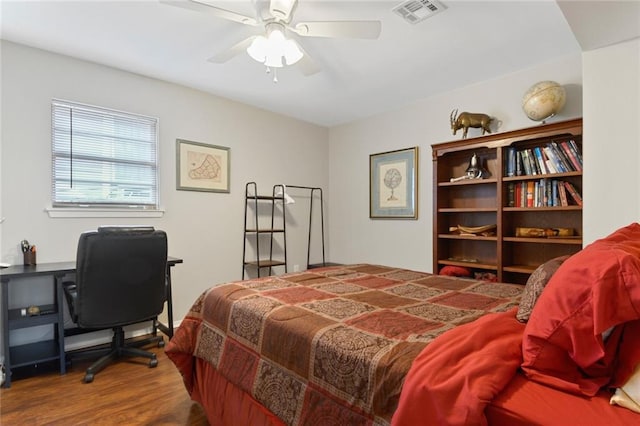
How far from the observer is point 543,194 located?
9.13ft

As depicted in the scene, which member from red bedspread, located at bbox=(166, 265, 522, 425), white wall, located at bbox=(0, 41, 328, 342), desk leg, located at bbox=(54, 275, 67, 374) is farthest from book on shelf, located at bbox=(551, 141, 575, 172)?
desk leg, located at bbox=(54, 275, 67, 374)

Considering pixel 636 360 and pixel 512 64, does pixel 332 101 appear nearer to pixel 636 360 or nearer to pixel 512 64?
pixel 512 64

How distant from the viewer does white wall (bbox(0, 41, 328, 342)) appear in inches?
103

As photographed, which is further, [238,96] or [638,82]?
[238,96]

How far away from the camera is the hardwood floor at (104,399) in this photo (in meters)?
1.88

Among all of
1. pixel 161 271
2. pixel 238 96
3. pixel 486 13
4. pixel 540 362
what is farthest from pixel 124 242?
pixel 486 13

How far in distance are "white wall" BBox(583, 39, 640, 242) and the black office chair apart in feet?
9.30

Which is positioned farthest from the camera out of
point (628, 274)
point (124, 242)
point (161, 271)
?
point (161, 271)

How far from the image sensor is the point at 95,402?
205 centimetres

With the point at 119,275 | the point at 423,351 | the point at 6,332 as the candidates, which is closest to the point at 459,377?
the point at 423,351

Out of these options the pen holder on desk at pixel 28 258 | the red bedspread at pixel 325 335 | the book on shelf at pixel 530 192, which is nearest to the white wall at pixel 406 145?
the book on shelf at pixel 530 192

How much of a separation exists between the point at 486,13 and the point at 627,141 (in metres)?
1.14

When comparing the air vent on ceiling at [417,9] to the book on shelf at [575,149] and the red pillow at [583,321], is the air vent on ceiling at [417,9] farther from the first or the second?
the red pillow at [583,321]

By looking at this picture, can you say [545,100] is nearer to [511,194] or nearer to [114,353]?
[511,194]
